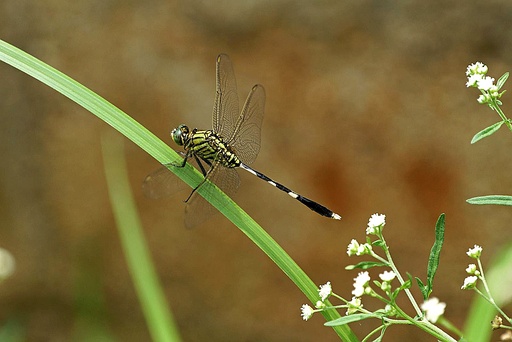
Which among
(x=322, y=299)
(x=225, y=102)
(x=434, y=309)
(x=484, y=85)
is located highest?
(x=225, y=102)

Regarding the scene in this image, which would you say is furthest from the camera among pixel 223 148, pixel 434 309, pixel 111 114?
pixel 223 148

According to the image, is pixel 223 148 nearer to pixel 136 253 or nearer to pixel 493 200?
pixel 136 253

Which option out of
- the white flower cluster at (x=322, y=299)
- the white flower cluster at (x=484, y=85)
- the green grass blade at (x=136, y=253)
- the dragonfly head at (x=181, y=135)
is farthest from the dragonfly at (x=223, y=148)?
the white flower cluster at (x=484, y=85)

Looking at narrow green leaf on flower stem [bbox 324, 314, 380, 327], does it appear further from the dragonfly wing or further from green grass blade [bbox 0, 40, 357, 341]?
the dragonfly wing

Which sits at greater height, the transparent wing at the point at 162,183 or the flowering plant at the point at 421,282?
the transparent wing at the point at 162,183

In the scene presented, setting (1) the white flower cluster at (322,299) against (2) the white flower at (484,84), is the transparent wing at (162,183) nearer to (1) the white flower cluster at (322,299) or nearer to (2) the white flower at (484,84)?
(1) the white flower cluster at (322,299)

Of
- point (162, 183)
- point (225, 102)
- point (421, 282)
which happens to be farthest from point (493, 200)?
point (225, 102)

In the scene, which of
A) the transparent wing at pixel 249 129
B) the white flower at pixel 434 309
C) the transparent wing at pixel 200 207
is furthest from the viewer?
the transparent wing at pixel 249 129

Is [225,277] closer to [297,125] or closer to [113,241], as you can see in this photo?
[113,241]

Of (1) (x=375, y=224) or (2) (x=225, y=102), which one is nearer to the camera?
(1) (x=375, y=224)
